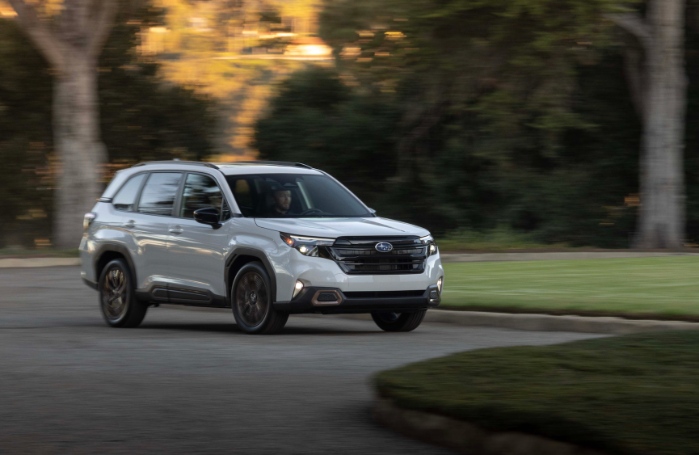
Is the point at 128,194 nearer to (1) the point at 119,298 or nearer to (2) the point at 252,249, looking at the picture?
(1) the point at 119,298

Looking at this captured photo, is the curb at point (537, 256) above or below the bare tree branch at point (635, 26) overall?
below

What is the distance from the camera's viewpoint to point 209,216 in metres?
14.3

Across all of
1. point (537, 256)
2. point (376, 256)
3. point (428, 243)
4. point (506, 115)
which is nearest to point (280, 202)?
point (376, 256)

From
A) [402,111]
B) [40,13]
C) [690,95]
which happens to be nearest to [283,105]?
[402,111]

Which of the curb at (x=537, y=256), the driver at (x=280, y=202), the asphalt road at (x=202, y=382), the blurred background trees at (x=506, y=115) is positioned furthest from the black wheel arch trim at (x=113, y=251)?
the blurred background trees at (x=506, y=115)

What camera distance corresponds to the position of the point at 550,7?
28.1m

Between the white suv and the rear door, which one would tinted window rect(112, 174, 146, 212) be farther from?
the rear door

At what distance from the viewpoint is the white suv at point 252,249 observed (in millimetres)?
13562

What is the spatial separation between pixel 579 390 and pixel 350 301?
5919 mm

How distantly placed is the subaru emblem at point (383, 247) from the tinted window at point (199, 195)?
184cm

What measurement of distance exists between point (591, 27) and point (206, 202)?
1512 cm

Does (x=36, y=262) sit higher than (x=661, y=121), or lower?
lower

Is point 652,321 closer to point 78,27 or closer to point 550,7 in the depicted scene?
point 550,7

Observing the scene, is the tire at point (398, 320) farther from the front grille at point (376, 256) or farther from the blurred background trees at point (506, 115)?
the blurred background trees at point (506, 115)
